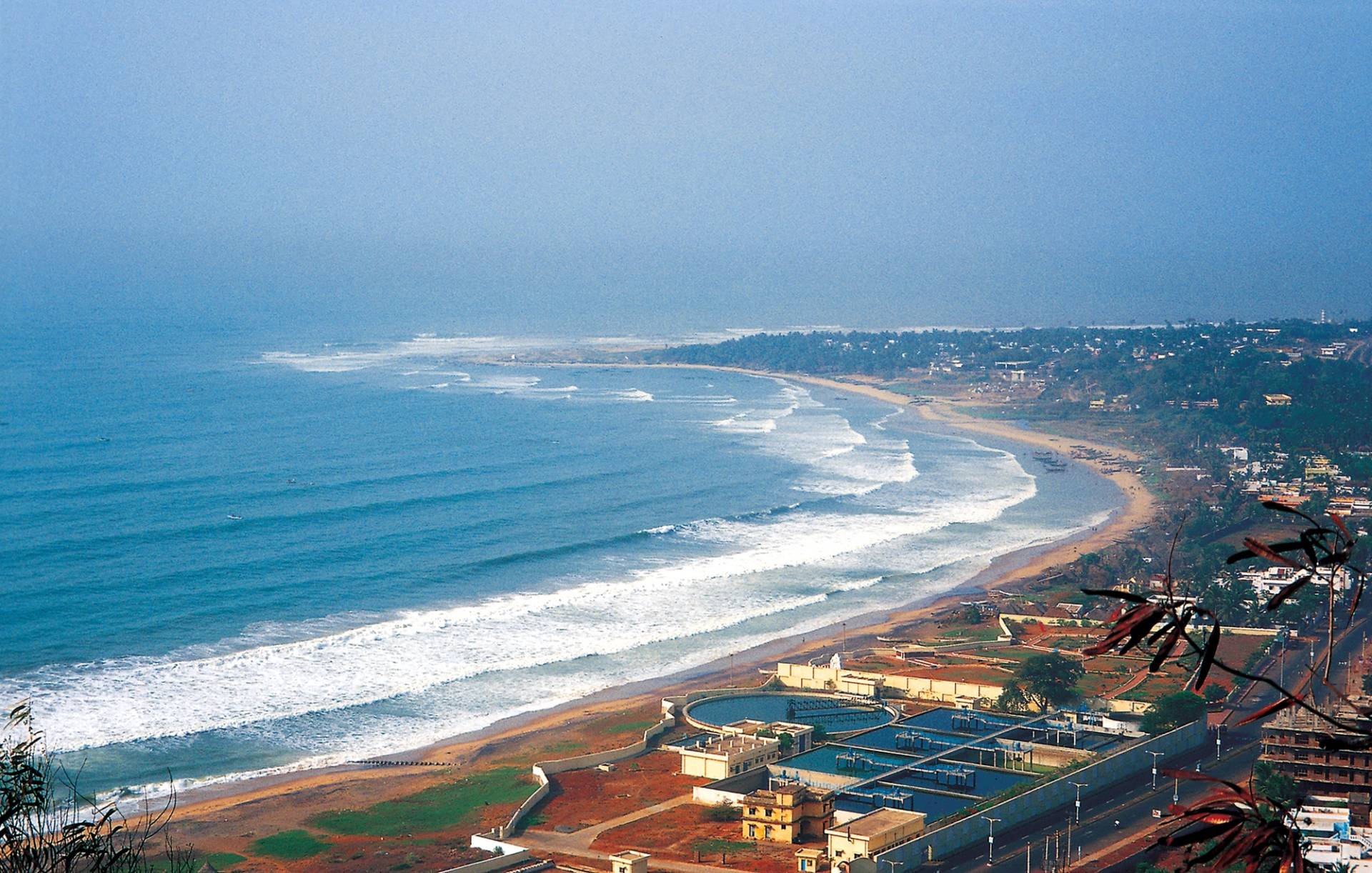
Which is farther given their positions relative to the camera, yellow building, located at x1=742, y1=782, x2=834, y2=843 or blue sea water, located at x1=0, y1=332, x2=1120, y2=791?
blue sea water, located at x1=0, y1=332, x2=1120, y2=791

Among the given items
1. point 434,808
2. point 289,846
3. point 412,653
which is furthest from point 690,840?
point 412,653

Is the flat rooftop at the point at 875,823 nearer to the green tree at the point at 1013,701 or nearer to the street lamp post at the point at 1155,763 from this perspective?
the street lamp post at the point at 1155,763

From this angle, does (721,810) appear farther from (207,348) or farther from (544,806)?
(207,348)

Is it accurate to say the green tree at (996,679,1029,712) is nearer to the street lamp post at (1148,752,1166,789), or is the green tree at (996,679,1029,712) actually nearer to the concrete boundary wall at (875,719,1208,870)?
the concrete boundary wall at (875,719,1208,870)

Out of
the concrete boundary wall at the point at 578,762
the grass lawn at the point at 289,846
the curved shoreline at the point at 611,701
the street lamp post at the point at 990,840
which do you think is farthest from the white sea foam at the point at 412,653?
the street lamp post at the point at 990,840

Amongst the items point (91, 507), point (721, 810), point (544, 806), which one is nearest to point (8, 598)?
point (91, 507)

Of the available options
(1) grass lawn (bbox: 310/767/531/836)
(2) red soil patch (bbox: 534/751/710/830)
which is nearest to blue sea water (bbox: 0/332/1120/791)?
(1) grass lawn (bbox: 310/767/531/836)
